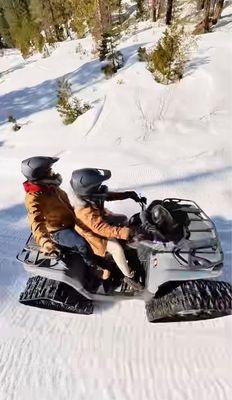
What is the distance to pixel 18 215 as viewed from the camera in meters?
6.62

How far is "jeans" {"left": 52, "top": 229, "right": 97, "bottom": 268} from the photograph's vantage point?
409cm

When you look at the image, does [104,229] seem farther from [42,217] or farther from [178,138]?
[178,138]

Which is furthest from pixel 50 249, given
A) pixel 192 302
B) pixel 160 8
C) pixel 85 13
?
pixel 160 8

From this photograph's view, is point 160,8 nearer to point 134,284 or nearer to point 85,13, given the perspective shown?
point 85,13

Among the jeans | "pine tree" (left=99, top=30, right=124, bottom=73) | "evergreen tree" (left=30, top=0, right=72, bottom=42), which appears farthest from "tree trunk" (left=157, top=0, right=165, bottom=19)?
the jeans

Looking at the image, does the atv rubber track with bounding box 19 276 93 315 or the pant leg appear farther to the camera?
the atv rubber track with bounding box 19 276 93 315

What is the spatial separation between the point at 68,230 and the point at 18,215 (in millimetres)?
2716

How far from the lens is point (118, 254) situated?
3.95 meters

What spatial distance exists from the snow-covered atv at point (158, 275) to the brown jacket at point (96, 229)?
238 millimetres

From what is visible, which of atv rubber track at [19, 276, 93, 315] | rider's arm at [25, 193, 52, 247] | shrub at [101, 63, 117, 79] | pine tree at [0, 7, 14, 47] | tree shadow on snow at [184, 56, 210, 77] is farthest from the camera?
pine tree at [0, 7, 14, 47]

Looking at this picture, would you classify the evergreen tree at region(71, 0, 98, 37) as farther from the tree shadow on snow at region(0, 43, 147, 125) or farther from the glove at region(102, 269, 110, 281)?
the glove at region(102, 269, 110, 281)

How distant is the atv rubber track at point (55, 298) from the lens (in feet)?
13.7

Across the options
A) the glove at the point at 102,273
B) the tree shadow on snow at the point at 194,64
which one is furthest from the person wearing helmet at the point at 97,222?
the tree shadow on snow at the point at 194,64

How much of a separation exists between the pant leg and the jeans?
10.1 inches
